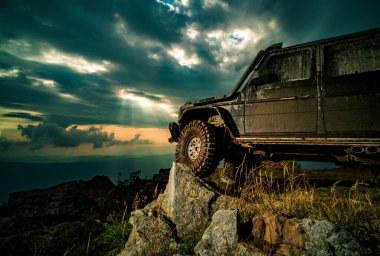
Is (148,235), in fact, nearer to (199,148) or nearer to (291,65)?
(199,148)

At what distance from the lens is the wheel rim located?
16.7 ft

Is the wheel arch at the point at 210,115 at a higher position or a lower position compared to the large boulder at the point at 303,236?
higher

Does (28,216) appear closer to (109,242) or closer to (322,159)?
(109,242)

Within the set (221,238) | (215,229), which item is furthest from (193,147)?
(221,238)

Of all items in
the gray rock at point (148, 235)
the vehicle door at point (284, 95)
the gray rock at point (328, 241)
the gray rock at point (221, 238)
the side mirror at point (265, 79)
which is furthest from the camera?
the side mirror at point (265, 79)

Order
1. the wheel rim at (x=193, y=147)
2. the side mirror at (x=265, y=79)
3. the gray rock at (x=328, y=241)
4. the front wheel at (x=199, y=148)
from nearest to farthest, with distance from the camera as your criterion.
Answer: the gray rock at (x=328, y=241)
the side mirror at (x=265, y=79)
the front wheel at (x=199, y=148)
the wheel rim at (x=193, y=147)

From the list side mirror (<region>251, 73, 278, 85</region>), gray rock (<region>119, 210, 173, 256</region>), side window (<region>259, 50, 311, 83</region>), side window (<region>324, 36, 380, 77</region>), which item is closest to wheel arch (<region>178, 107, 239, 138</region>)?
side mirror (<region>251, 73, 278, 85</region>)

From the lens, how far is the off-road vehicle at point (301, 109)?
352 centimetres

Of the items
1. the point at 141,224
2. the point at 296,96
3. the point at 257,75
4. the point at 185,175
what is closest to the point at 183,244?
the point at 141,224

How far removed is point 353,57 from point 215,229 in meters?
3.41

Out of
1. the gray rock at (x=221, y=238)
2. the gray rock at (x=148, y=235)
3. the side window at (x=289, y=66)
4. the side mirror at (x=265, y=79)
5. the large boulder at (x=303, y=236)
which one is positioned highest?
the side window at (x=289, y=66)

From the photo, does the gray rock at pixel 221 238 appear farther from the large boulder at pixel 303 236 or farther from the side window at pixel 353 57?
the side window at pixel 353 57

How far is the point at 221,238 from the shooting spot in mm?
2230

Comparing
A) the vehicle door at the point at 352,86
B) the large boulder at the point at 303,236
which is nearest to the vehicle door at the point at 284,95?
the vehicle door at the point at 352,86
